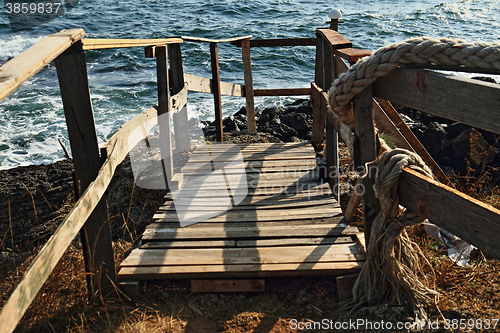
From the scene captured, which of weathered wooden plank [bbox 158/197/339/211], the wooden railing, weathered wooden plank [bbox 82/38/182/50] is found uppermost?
weathered wooden plank [bbox 82/38/182/50]

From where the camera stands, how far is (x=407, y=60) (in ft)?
6.19

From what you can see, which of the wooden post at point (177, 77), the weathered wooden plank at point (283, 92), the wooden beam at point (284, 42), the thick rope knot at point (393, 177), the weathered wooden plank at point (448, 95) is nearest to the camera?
the weathered wooden plank at point (448, 95)

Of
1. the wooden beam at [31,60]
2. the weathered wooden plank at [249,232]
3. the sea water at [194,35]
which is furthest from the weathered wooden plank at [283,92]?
the sea water at [194,35]

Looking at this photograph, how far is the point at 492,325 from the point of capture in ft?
7.04

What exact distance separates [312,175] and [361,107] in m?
2.05

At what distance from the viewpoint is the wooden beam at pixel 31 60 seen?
1441mm

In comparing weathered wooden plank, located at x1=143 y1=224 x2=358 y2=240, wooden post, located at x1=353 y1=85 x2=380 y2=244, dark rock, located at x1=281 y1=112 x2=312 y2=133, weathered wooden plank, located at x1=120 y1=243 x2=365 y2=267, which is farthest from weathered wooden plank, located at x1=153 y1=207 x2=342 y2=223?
dark rock, located at x1=281 y1=112 x2=312 y2=133

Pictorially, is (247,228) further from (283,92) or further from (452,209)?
(283,92)

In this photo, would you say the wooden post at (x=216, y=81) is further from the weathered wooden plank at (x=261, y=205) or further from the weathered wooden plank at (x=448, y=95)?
the weathered wooden plank at (x=448, y=95)

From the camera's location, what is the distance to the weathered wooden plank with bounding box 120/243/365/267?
2.73 m

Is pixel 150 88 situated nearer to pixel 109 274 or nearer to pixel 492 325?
pixel 109 274

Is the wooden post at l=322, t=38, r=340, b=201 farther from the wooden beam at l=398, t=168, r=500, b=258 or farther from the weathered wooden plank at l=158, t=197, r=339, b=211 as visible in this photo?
the wooden beam at l=398, t=168, r=500, b=258

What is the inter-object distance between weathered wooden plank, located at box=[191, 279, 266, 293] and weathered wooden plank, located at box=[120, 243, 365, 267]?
13 centimetres

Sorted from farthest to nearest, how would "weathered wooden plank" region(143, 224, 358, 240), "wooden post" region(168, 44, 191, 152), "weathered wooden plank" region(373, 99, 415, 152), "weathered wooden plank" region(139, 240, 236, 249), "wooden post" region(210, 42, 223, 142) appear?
1. "wooden post" region(210, 42, 223, 142)
2. "wooden post" region(168, 44, 191, 152)
3. "weathered wooden plank" region(373, 99, 415, 152)
4. "weathered wooden plank" region(143, 224, 358, 240)
5. "weathered wooden plank" region(139, 240, 236, 249)
